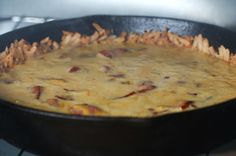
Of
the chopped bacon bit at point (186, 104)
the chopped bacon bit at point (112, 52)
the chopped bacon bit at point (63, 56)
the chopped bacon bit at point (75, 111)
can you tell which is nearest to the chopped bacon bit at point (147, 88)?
the chopped bacon bit at point (186, 104)

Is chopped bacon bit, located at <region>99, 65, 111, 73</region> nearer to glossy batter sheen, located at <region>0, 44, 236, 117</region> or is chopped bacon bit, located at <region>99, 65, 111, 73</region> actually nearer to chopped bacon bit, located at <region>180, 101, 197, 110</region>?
glossy batter sheen, located at <region>0, 44, 236, 117</region>

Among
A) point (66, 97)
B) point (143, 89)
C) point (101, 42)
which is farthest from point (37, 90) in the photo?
point (101, 42)

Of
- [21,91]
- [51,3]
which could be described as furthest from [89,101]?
[51,3]

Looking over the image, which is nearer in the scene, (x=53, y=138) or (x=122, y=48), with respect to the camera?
(x=53, y=138)

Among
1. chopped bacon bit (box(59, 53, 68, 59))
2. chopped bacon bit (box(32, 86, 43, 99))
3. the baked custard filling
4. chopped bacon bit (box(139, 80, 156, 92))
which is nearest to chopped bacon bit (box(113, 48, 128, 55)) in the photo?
the baked custard filling

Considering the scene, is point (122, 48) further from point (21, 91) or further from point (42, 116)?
point (42, 116)

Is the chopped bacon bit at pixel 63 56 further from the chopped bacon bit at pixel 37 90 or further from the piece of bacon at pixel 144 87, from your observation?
the piece of bacon at pixel 144 87
